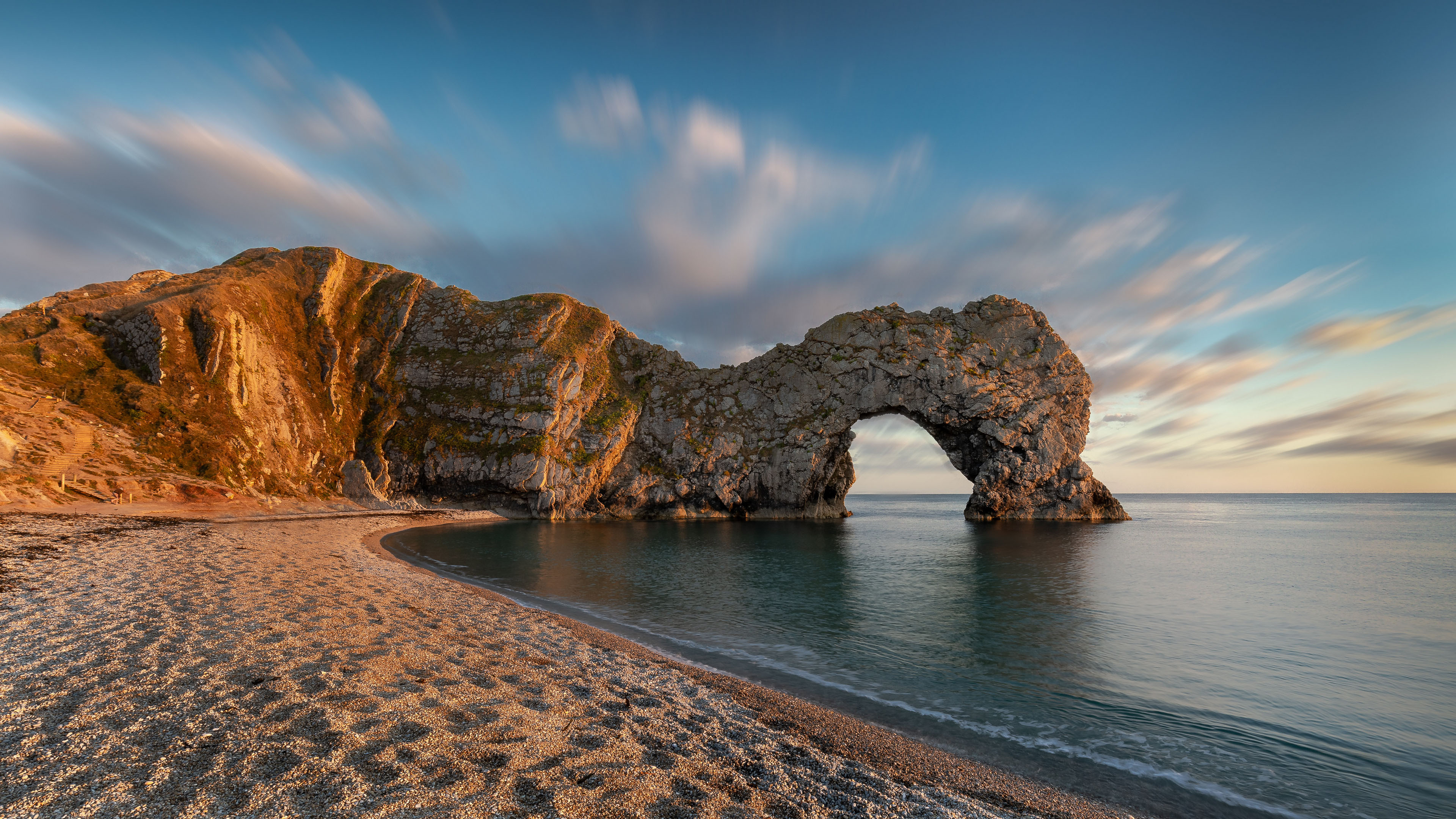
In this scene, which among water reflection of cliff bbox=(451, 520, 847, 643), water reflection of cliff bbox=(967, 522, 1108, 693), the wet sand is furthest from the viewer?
water reflection of cliff bbox=(451, 520, 847, 643)

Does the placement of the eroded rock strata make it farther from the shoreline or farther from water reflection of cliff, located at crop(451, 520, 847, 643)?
the shoreline

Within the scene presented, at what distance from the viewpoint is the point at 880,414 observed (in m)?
88.9

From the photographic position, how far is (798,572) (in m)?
35.2

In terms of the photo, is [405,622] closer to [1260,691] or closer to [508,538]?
[1260,691]

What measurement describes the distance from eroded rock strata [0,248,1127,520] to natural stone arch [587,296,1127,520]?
1.02ft

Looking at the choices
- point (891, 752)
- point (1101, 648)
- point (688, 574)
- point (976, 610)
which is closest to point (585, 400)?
point (688, 574)

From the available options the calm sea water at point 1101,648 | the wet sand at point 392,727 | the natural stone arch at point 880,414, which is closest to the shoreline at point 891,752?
the wet sand at point 392,727

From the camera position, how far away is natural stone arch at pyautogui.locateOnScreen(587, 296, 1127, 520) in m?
83.1

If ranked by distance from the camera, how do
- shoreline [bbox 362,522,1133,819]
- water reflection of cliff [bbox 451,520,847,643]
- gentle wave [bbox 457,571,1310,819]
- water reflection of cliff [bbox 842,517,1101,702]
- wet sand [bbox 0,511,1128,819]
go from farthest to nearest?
water reflection of cliff [bbox 451,520,847,643]
water reflection of cliff [bbox 842,517,1101,702]
gentle wave [bbox 457,571,1310,819]
shoreline [bbox 362,522,1133,819]
wet sand [bbox 0,511,1128,819]

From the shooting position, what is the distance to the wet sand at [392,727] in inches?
248

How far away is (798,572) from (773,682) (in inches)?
831

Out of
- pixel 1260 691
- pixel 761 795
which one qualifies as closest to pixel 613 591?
pixel 761 795

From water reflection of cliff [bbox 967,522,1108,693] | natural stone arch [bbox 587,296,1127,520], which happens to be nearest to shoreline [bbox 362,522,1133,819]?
water reflection of cliff [bbox 967,522,1108,693]

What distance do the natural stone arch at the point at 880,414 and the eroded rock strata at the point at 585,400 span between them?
31 cm
